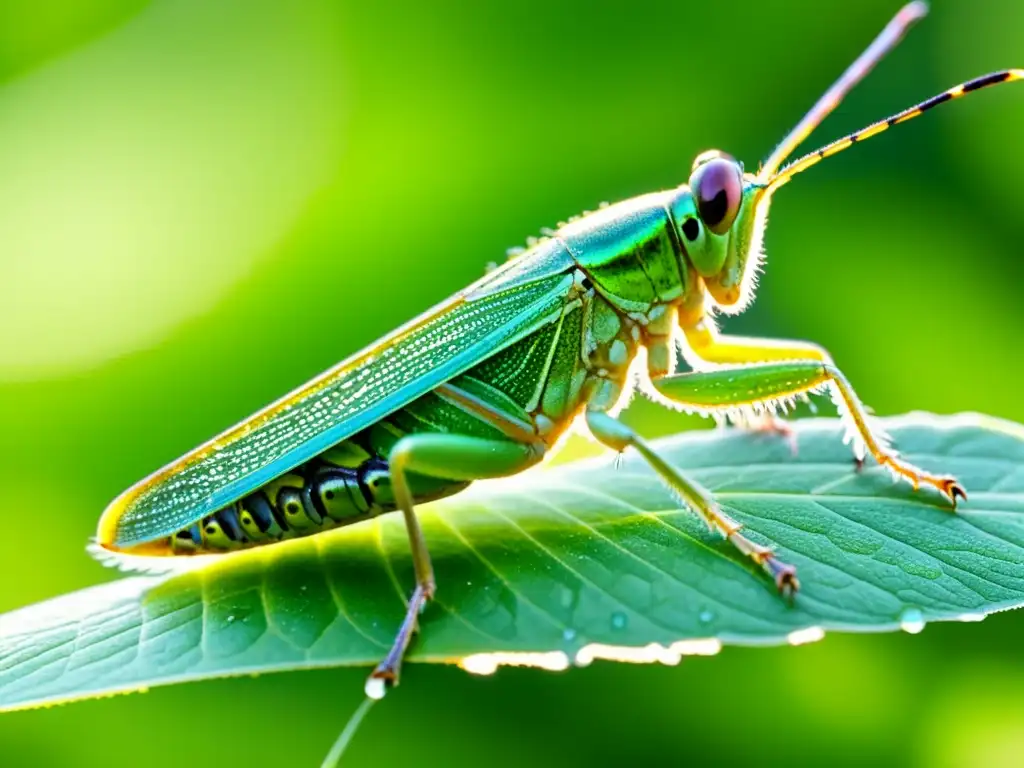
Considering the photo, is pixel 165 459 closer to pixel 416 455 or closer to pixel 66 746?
pixel 66 746

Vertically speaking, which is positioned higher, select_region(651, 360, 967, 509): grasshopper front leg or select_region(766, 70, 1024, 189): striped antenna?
select_region(766, 70, 1024, 189): striped antenna

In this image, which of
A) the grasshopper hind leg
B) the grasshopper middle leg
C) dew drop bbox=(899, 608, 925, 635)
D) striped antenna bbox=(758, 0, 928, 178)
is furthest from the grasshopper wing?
dew drop bbox=(899, 608, 925, 635)

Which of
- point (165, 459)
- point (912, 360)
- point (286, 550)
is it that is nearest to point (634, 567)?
point (286, 550)

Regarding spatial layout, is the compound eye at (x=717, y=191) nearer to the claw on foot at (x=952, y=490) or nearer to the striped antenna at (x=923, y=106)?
the striped antenna at (x=923, y=106)

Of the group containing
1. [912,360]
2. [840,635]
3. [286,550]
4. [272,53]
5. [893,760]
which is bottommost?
[893,760]

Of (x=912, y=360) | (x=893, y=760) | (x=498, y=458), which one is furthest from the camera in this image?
(x=912, y=360)

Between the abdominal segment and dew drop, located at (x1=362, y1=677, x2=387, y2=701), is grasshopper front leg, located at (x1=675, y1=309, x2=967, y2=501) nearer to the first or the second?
the abdominal segment

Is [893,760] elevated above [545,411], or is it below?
below

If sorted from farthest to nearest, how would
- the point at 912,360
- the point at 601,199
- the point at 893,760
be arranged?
the point at 601,199 → the point at 912,360 → the point at 893,760

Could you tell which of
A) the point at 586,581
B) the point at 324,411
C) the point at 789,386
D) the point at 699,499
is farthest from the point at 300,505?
the point at 789,386
